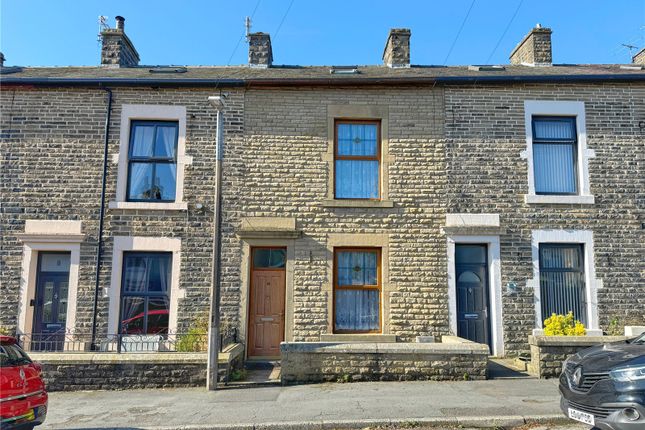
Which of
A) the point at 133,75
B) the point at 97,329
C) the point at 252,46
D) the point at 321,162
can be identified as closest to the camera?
the point at 97,329

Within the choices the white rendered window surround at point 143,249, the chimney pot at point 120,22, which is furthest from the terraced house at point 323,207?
the chimney pot at point 120,22

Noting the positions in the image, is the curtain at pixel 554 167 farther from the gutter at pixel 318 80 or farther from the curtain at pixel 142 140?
the curtain at pixel 142 140

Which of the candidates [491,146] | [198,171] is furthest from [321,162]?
[491,146]

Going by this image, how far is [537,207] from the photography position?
36.6 feet

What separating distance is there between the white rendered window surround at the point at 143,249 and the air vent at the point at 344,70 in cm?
558

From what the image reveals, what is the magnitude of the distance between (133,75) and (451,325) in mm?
9361

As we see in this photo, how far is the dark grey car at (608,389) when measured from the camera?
4711 mm

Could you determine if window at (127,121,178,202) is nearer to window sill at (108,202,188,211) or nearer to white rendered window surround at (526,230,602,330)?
window sill at (108,202,188,211)

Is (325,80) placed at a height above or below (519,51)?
below

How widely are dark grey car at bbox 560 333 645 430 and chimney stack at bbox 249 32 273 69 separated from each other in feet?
35.6

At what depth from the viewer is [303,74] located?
12.5 meters

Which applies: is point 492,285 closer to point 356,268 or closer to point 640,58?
point 356,268

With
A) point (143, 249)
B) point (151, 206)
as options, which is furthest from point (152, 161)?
point (143, 249)

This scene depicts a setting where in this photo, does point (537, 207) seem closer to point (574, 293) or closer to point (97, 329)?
point (574, 293)
